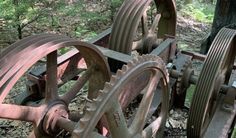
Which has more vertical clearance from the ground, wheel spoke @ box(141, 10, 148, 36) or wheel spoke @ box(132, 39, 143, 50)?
wheel spoke @ box(141, 10, 148, 36)

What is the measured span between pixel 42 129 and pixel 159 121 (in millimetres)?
1057

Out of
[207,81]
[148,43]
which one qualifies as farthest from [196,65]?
[207,81]

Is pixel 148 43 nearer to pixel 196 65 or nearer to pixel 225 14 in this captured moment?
pixel 196 65

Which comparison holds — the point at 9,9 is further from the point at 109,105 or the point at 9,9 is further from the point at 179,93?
the point at 109,105

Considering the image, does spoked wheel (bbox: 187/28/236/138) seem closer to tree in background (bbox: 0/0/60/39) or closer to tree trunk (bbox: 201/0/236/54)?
tree trunk (bbox: 201/0/236/54)

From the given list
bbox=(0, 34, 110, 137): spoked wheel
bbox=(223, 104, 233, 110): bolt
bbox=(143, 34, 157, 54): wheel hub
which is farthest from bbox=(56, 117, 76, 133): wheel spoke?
bbox=(143, 34, 157, 54): wheel hub

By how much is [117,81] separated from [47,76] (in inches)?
23.5

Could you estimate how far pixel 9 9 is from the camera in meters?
4.52

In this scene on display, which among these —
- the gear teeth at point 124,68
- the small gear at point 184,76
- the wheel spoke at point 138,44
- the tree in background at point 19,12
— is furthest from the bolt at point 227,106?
the tree in background at point 19,12

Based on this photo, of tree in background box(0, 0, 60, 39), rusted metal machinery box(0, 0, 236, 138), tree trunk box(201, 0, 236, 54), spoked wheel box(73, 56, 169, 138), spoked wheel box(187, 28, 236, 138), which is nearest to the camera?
spoked wheel box(73, 56, 169, 138)

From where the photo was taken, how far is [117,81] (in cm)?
199

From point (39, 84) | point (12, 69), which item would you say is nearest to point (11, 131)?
point (39, 84)

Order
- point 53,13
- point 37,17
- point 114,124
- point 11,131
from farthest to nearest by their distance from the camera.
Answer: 1. point 53,13
2. point 37,17
3. point 11,131
4. point 114,124

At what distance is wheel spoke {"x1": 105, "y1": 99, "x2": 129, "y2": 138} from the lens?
79.5 inches
